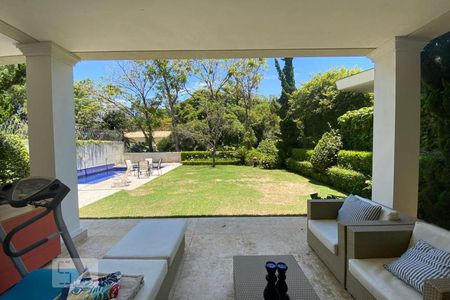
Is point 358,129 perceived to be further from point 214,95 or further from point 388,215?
point 214,95

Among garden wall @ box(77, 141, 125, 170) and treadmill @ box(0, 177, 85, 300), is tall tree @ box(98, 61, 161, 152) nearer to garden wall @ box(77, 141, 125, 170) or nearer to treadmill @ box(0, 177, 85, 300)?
garden wall @ box(77, 141, 125, 170)

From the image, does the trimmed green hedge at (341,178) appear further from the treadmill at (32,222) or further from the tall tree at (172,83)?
the tall tree at (172,83)

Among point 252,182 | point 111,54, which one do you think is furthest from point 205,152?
point 111,54

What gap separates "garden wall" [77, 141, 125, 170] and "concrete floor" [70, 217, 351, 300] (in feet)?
28.3

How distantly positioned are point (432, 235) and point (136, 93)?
18.4 metres

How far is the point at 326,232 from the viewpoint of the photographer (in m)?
3.04

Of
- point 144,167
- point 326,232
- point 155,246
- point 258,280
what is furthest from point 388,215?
point 144,167

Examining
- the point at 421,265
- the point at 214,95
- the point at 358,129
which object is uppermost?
the point at 214,95

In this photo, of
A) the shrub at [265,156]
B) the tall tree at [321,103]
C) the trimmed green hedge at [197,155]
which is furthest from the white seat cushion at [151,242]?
the trimmed green hedge at [197,155]

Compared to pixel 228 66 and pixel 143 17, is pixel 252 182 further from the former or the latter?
pixel 228 66

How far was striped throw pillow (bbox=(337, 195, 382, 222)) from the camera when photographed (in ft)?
9.23

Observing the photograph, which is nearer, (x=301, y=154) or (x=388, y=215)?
(x=388, y=215)

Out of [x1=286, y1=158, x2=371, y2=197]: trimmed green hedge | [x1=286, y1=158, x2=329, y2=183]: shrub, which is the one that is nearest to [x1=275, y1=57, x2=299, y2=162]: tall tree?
[x1=286, y1=158, x2=329, y2=183]: shrub

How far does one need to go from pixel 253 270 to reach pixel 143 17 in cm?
286
